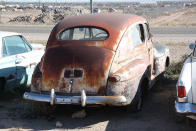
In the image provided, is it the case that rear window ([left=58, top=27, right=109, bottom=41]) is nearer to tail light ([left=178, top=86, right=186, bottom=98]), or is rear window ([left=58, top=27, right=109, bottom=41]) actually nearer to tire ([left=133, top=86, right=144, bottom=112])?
tire ([left=133, top=86, right=144, bottom=112])

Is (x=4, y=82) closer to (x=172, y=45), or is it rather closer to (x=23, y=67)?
(x=23, y=67)

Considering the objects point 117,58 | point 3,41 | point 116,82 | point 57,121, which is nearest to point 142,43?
point 117,58

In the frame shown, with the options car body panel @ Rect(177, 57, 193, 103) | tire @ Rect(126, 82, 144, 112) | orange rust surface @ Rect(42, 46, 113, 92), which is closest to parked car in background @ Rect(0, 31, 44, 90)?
orange rust surface @ Rect(42, 46, 113, 92)

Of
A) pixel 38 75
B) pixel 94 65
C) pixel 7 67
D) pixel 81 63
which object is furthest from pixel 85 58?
pixel 7 67

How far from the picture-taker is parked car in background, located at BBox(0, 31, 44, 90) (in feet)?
24.8

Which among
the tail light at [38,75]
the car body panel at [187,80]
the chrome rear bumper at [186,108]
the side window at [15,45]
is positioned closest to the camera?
the chrome rear bumper at [186,108]

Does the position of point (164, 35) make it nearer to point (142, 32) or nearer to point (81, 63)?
point (142, 32)

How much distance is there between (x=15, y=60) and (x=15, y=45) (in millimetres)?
540

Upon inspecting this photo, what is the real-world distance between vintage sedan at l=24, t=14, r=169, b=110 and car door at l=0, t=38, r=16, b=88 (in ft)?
3.92

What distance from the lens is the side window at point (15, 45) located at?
25.8 ft

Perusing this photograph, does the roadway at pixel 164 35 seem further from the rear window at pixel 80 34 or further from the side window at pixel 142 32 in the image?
the rear window at pixel 80 34

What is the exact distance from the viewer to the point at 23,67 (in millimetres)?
7969

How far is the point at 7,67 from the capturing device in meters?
7.51

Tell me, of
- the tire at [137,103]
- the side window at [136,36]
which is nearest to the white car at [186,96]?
the tire at [137,103]
